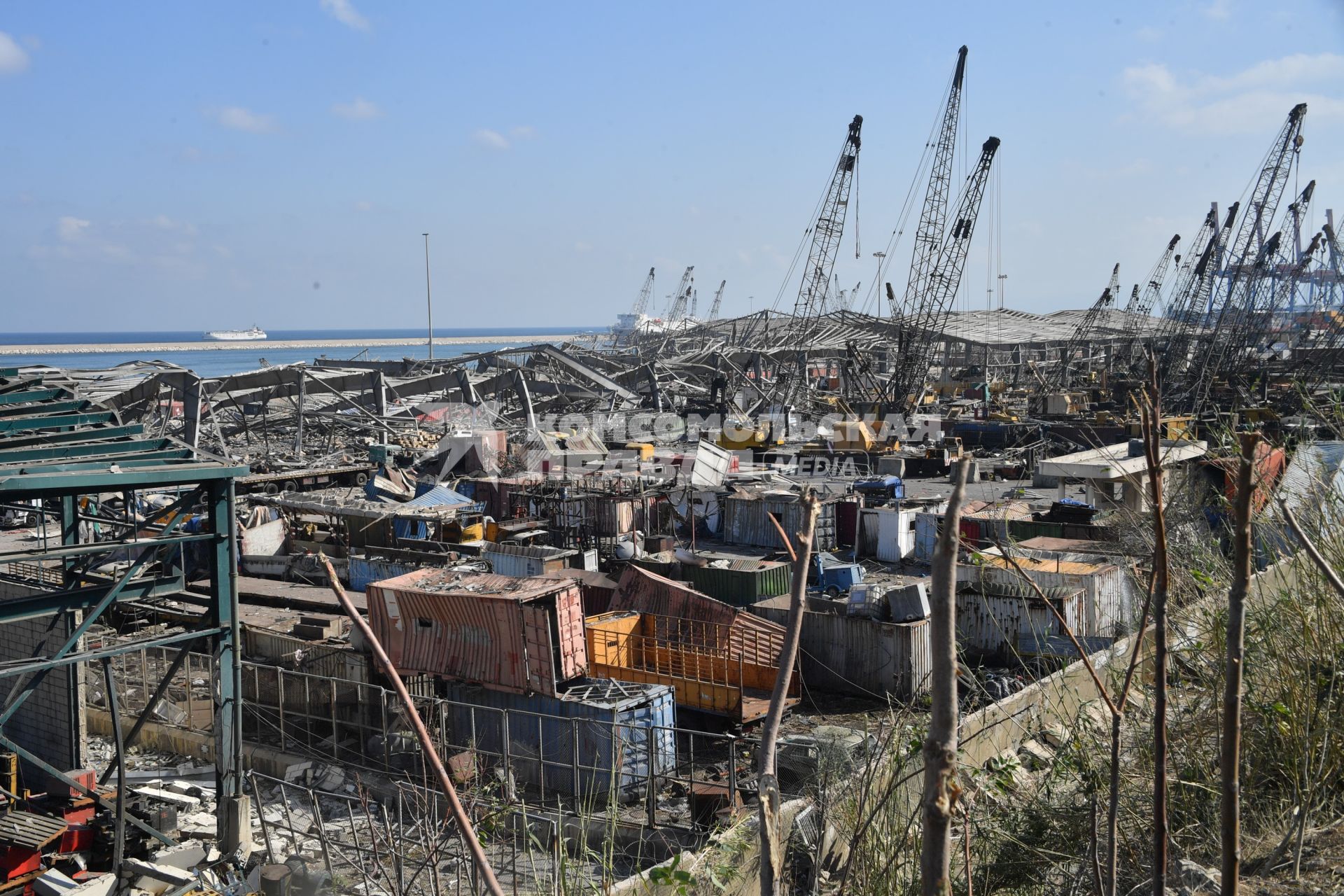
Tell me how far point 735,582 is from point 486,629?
21.2 feet

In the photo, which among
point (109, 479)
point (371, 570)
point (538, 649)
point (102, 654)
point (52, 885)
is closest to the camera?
point (109, 479)

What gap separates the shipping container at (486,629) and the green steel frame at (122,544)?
356 centimetres

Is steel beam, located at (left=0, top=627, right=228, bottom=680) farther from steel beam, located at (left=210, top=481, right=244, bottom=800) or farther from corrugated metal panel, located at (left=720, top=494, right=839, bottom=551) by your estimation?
corrugated metal panel, located at (left=720, top=494, right=839, bottom=551)

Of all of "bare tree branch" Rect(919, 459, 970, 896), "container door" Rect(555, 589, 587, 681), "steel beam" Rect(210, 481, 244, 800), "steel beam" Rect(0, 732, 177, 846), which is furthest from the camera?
"container door" Rect(555, 589, 587, 681)

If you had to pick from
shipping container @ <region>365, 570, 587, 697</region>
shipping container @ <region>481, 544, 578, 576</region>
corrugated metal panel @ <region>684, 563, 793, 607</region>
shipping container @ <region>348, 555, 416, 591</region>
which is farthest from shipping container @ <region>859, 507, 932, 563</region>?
shipping container @ <region>365, 570, 587, 697</region>

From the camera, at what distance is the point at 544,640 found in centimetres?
1277

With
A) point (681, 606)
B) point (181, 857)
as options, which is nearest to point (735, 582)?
point (681, 606)

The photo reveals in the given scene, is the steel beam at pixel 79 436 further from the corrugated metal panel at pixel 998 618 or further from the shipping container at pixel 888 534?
the shipping container at pixel 888 534

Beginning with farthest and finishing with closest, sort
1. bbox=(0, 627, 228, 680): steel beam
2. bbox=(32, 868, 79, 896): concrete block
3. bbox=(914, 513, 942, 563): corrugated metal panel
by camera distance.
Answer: bbox=(914, 513, 942, 563): corrugated metal panel → bbox=(32, 868, 79, 896): concrete block → bbox=(0, 627, 228, 680): steel beam

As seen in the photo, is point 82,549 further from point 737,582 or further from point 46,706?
point 737,582

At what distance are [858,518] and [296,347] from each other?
7595 inches

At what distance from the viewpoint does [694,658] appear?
14.6 m

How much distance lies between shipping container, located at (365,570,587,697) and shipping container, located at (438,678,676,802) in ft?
0.85

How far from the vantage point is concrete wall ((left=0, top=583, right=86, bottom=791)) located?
11.8 meters
